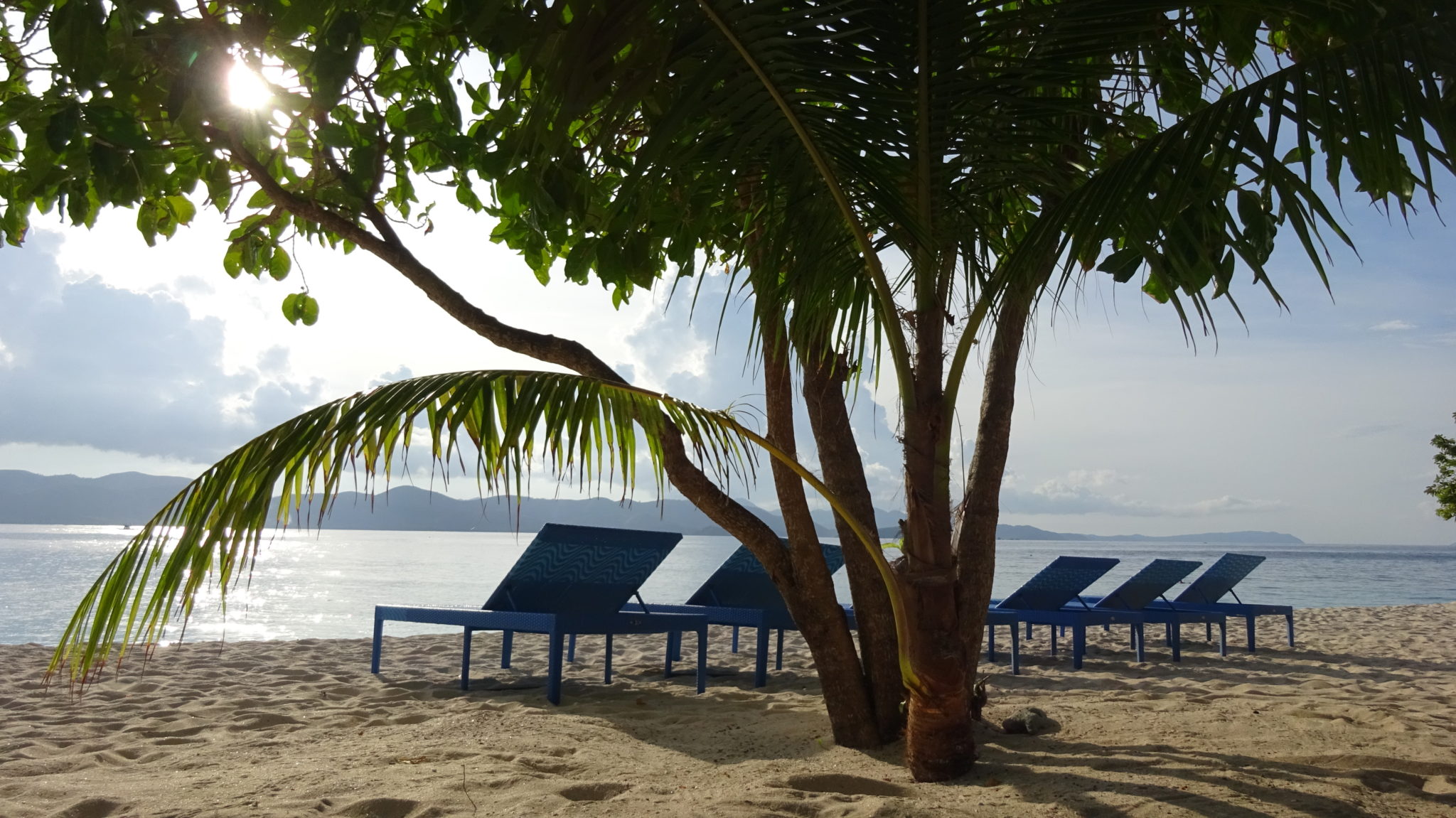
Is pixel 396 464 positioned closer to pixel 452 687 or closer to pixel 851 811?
pixel 851 811

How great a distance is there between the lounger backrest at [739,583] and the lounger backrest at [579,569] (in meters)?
0.93

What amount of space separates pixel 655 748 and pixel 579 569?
1.66 metres

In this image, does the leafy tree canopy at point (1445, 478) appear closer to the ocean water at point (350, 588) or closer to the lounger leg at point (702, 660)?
the ocean water at point (350, 588)

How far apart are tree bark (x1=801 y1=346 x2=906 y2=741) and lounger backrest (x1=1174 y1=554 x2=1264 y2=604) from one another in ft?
18.6

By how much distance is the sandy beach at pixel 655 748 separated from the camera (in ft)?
9.04

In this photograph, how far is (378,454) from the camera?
276 cm

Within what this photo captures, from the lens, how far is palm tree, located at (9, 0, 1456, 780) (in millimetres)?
2324

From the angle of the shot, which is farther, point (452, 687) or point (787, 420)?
point (452, 687)

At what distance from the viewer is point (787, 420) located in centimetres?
383

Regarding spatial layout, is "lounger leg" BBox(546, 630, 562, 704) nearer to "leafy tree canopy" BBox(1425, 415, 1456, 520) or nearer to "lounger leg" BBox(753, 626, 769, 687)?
"lounger leg" BBox(753, 626, 769, 687)

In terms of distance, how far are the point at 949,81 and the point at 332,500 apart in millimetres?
1971

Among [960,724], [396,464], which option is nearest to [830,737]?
[960,724]

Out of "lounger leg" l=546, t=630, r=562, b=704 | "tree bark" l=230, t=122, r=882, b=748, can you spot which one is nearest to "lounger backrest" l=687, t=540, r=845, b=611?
"lounger leg" l=546, t=630, r=562, b=704

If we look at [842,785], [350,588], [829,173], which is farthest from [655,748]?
[350,588]
